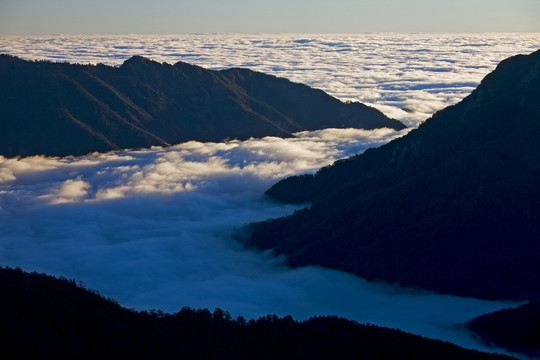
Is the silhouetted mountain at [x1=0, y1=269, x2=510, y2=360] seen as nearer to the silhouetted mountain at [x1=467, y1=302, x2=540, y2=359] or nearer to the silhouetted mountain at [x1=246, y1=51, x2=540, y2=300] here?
the silhouetted mountain at [x1=467, y1=302, x2=540, y2=359]

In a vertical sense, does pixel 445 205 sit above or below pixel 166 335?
above

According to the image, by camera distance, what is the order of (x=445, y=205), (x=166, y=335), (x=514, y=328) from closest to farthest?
(x=166, y=335)
(x=514, y=328)
(x=445, y=205)

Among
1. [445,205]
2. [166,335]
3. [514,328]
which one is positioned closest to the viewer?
[166,335]

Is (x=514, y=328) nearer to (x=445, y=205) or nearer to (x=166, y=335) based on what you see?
(x=166, y=335)

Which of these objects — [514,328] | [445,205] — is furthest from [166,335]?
[445,205]

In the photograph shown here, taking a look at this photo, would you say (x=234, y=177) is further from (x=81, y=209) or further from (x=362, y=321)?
(x=362, y=321)

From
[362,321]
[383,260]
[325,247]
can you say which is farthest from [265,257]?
[362,321]

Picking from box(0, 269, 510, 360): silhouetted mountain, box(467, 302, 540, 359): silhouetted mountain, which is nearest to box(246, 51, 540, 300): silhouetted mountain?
box(467, 302, 540, 359): silhouetted mountain
